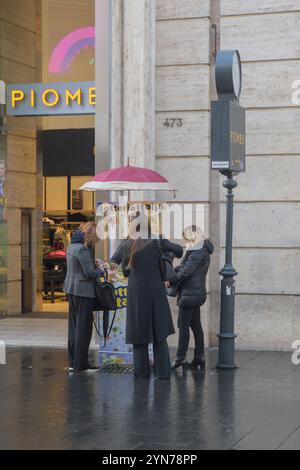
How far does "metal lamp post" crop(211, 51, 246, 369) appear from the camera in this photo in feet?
31.7

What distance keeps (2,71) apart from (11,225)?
2.77 m

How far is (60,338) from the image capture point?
12.6m

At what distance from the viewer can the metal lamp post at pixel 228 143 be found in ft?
31.7

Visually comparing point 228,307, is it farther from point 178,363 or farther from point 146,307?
point 146,307

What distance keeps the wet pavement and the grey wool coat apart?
→ 96 cm

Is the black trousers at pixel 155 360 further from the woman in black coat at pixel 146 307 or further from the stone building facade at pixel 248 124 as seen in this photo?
the stone building facade at pixel 248 124

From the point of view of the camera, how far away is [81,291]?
385 inches

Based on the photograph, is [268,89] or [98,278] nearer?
[98,278]

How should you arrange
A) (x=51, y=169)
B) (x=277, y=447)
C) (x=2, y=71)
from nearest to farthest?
(x=277, y=447), (x=2, y=71), (x=51, y=169)

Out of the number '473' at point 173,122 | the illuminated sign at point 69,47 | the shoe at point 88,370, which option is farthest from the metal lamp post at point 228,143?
the illuminated sign at point 69,47

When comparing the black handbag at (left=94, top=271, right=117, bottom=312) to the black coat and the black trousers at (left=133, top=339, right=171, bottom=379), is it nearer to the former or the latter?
the black coat

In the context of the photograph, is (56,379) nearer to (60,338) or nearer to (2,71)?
(60,338)

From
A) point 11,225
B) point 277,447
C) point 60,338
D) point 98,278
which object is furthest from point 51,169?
point 277,447

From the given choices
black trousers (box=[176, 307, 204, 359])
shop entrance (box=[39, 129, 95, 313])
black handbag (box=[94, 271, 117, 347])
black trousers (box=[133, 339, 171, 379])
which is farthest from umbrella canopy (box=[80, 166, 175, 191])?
shop entrance (box=[39, 129, 95, 313])
